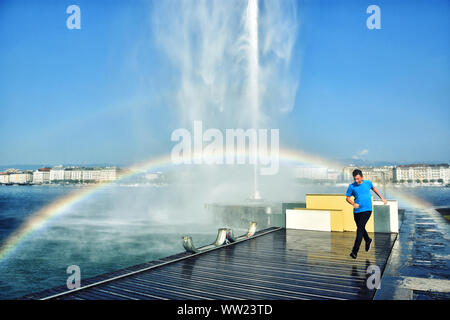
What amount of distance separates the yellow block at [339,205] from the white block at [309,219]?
1.62 ft

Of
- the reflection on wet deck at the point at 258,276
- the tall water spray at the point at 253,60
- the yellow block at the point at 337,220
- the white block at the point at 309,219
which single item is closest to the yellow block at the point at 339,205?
the yellow block at the point at 337,220

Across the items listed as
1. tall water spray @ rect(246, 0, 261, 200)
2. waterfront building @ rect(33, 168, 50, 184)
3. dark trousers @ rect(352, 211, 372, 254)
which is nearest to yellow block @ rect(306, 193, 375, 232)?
dark trousers @ rect(352, 211, 372, 254)

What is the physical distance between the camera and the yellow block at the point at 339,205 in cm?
1115

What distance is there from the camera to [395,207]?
10.7 meters

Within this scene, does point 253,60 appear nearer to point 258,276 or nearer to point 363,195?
point 363,195

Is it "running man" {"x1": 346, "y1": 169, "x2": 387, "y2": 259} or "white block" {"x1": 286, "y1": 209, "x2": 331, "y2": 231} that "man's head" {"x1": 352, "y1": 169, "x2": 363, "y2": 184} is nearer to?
"running man" {"x1": 346, "y1": 169, "x2": 387, "y2": 259}

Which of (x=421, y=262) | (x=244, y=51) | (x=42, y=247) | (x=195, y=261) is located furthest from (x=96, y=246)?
(x=421, y=262)

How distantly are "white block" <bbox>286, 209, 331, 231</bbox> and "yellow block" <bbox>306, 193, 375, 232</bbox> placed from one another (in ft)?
1.62

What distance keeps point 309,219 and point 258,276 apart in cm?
640

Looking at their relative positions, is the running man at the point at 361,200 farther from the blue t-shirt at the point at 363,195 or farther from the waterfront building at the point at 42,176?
the waterfront building at the point at 42,176

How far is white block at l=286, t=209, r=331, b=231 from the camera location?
447 inches

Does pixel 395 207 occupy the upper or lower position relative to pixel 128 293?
upper

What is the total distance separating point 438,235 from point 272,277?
8095mm

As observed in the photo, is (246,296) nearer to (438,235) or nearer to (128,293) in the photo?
(128,293)
